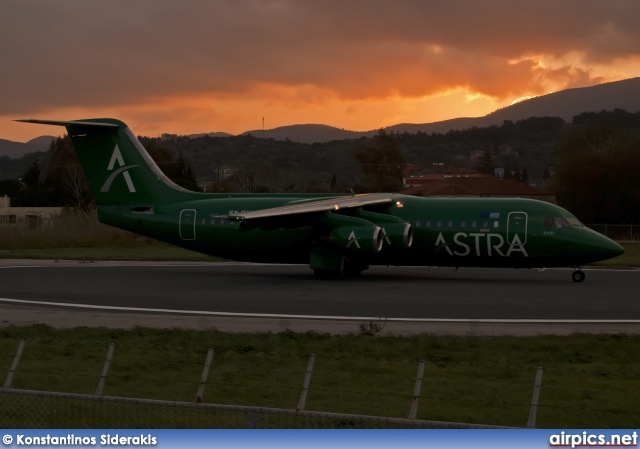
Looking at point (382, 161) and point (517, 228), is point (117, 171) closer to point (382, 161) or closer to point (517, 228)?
point (517, 228)

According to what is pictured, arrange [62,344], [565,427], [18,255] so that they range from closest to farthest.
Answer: [565,427]
[62,344]
[18,255]

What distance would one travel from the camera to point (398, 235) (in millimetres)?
34812

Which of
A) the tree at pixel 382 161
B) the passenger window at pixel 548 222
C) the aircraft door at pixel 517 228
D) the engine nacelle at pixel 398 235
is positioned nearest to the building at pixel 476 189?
the tree at pixel 382 161

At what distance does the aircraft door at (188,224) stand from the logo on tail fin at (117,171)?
2799mm

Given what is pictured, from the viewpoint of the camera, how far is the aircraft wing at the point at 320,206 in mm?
34250

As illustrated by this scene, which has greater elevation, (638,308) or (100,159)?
(100,159)

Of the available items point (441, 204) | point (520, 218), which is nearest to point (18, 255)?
point (441, 204)

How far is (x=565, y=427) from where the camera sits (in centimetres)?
1213

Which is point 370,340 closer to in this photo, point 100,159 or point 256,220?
point 256,220

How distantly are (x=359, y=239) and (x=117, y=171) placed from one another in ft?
38.4

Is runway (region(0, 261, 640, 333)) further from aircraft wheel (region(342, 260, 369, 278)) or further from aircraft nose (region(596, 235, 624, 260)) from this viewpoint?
aircraft nose (region(596, 235, 624, 260))

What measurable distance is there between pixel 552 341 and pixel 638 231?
181 ft

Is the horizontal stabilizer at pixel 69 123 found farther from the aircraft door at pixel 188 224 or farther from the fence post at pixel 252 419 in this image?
the fence post at pixel 252 419

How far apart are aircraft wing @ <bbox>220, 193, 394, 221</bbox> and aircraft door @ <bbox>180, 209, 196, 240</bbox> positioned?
3.43 meters
